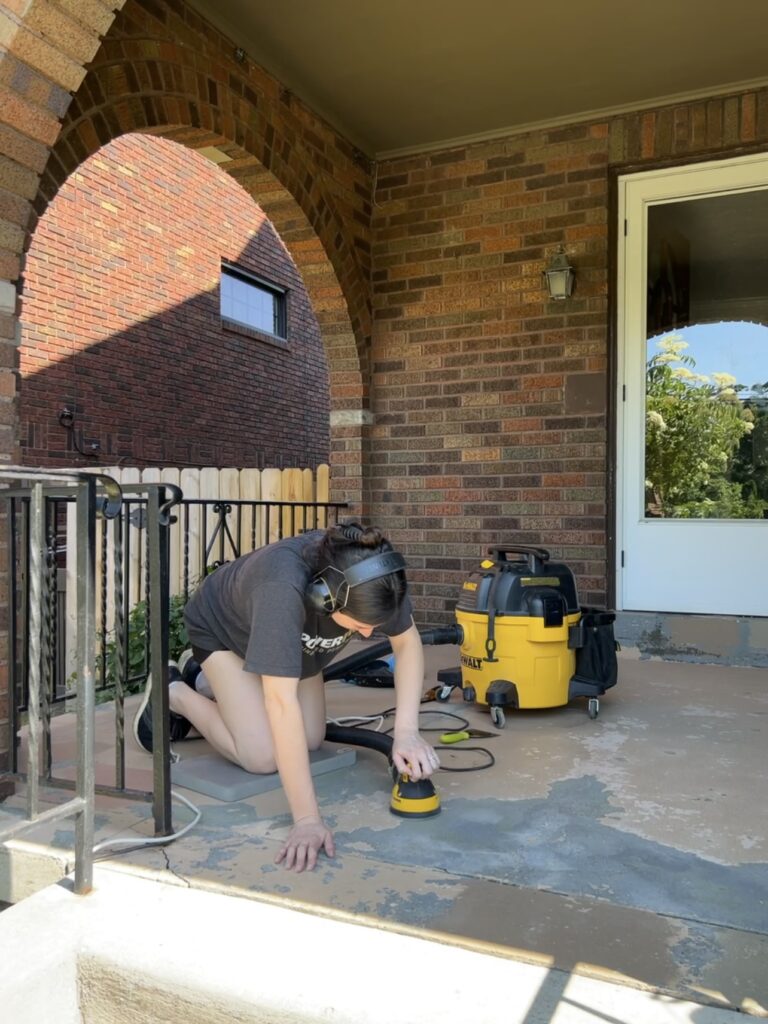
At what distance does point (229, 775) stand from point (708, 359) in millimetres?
3555

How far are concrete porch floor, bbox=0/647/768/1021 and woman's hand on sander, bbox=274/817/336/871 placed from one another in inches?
1.5

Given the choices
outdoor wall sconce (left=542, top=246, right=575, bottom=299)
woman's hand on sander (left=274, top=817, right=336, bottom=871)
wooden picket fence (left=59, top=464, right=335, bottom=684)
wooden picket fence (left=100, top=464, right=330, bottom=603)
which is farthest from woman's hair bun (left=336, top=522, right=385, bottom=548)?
wooden picket fence (left=100, top=464, right=330, bottom=603)

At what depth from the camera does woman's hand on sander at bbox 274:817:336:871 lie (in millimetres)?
1960

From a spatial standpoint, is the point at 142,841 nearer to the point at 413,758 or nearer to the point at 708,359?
the point at 413,758

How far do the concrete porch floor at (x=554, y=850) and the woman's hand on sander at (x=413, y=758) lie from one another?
0.47 feet

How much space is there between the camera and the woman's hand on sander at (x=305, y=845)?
1960mm

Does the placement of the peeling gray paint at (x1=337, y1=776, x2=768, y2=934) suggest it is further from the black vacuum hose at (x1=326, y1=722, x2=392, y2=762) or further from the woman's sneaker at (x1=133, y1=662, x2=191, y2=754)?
the woman's sneaker at (x1=133, y1=662, x2=191, y2=754)

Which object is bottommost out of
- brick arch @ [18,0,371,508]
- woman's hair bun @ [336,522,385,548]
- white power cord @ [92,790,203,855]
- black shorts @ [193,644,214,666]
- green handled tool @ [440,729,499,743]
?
green handled tool @ [440,729,499,743]

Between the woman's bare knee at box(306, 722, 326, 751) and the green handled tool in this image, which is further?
the green handled tool

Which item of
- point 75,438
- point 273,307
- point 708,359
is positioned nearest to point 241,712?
point 708,359

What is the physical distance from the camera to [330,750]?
2.88 meters

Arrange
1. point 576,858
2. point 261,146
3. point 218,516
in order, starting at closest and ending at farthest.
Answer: point 576,858 → point 261,146 → point 218,516

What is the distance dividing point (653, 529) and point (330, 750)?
267cm

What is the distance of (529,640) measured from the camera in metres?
3.25
